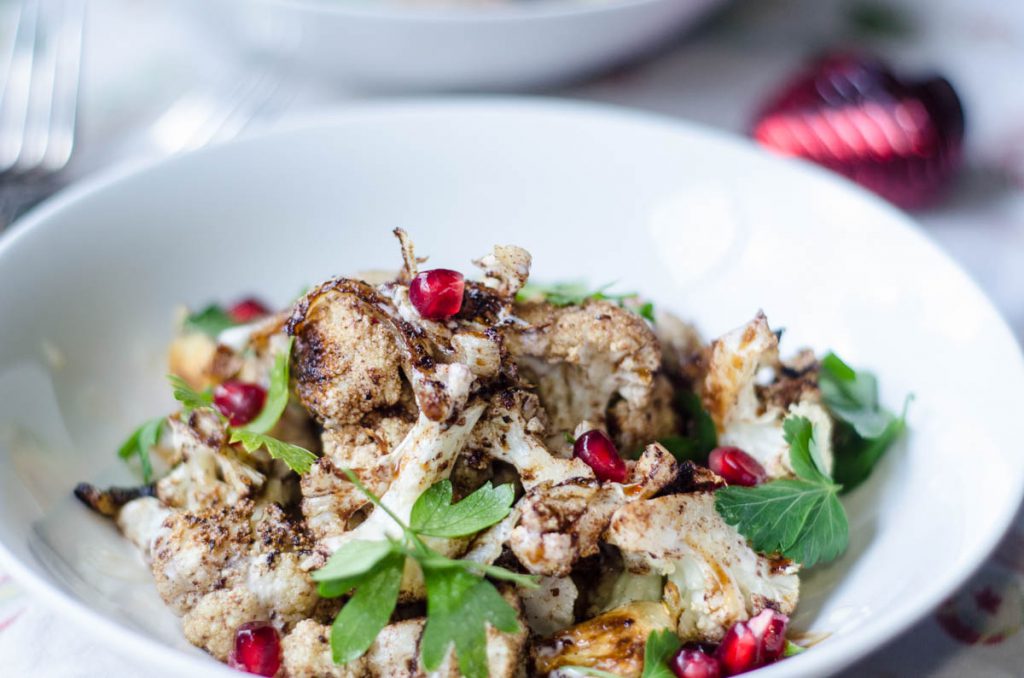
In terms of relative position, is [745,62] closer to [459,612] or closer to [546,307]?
[546,307]

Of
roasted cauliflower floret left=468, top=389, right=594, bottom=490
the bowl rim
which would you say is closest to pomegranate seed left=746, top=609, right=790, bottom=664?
roasted cauliflower floret left=468, top=389, right=594, bottom=490

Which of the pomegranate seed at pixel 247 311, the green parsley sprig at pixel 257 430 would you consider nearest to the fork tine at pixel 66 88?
the pomegranate seed at pixel 247 311

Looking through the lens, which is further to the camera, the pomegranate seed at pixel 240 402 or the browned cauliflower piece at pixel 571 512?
the pomegranate seed at pixel 240 402

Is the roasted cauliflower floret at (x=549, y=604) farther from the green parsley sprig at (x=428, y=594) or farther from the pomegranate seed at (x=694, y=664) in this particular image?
the pomegranate seed at (x=694, y=664)

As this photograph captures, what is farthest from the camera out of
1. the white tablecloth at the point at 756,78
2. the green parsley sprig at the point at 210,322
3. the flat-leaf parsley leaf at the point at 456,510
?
the white tablecloth at the point at 756,78

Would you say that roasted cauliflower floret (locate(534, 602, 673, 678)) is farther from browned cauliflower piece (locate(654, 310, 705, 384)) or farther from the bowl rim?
the bowl rim

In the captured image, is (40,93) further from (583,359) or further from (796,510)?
(796,510)

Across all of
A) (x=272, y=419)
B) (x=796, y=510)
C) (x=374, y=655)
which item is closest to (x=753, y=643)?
(x=796, y=510)
